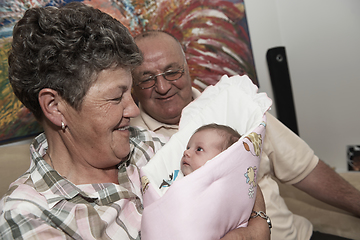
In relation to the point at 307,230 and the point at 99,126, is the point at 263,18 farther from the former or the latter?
the point at 99,126

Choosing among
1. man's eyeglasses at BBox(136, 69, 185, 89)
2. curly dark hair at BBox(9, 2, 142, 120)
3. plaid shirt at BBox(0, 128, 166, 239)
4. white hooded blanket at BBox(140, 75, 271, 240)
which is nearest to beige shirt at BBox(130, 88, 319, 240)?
white hooded blanket at BBox(140, 75, 271, 240)

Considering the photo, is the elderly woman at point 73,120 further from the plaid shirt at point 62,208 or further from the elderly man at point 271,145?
the elderly man at point 271,145

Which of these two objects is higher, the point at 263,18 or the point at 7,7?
the point at 7,7

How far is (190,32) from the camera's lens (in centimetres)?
253

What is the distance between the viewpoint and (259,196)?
1.50 metres

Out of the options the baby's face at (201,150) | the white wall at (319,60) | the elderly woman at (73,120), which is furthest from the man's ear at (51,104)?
the white wall at (319,60)

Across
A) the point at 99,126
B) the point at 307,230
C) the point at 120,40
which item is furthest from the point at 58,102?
the point at 307,230

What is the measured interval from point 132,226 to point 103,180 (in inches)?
9.6

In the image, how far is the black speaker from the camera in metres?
3.03

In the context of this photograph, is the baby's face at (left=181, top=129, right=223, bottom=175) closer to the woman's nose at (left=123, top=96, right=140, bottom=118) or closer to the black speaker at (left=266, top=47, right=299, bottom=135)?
the woman's nose at (left=123, top=96, right=140, bottom=118)

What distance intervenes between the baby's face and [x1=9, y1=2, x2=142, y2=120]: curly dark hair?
517 millimetres

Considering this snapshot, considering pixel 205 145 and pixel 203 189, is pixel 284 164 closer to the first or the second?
pixel 205 145

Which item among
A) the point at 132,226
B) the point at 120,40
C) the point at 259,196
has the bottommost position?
the point at 259,196

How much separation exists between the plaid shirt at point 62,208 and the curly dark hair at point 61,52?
297mm
